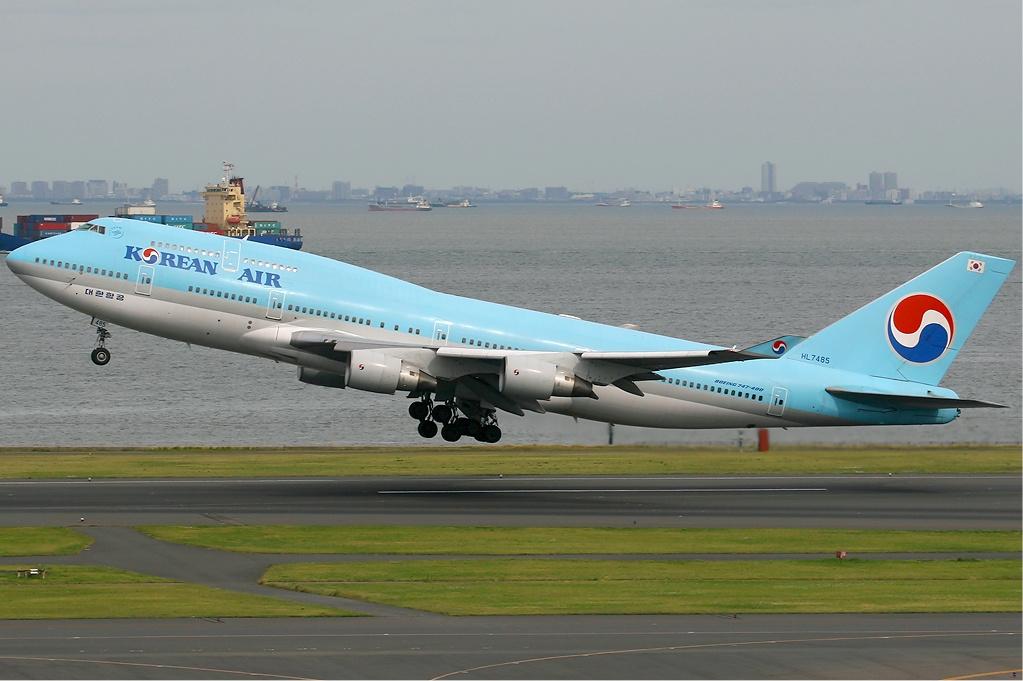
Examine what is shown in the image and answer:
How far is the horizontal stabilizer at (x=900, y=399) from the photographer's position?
53.9 meters

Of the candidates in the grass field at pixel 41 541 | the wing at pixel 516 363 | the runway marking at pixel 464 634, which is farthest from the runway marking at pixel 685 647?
the wing at pixel 516 363

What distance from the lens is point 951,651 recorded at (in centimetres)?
3108

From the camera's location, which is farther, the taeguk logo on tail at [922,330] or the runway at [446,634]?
the taeguk logo on tail at [922,330]

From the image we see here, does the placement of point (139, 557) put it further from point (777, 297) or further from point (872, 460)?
point (777, 297)

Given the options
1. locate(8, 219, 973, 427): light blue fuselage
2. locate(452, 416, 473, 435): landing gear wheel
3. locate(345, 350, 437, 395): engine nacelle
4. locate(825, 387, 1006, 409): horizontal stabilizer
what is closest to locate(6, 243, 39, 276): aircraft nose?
locate(8, 219, 973, 427): light blue fuselage

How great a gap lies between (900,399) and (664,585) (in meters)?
19.8

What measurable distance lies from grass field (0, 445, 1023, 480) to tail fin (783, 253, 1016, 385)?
6329mm

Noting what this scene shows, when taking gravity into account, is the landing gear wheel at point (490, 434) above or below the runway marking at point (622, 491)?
above

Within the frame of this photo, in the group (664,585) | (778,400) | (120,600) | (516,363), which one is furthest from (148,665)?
(778,400)

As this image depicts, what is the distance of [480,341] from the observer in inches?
2094

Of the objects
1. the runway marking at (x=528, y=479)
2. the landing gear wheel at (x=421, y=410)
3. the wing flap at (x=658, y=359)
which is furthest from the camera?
the runway marking at (x=528, y=479)

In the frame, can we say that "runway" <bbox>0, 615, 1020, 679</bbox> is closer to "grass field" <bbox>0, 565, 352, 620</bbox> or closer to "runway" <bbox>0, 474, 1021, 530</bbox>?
"grass field" <bbox>0, 565, 352, 620</bbox>

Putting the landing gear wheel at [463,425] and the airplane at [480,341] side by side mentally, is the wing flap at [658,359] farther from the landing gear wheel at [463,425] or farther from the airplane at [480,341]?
the landing gear wheel at [463,425]

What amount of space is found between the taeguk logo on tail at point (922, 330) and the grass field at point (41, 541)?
31.6m
